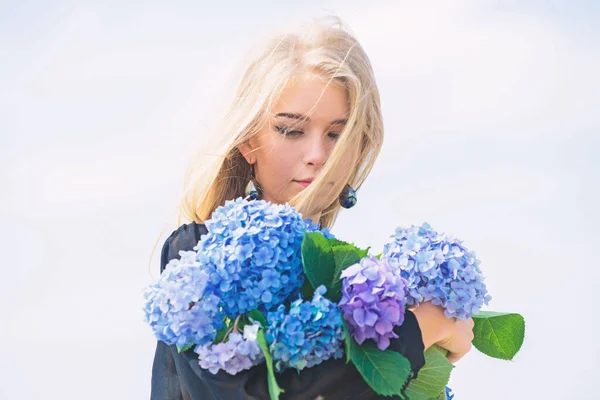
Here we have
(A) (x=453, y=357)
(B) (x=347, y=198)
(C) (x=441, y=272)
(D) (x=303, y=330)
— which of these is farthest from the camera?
(B) (x=347, y=198)

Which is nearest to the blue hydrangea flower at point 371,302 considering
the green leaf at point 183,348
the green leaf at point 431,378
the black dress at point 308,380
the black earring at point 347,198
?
the black dress at point 308,380

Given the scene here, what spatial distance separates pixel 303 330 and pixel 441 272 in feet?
1.98

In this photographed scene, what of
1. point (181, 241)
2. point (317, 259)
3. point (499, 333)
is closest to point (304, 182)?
point (181, 241)

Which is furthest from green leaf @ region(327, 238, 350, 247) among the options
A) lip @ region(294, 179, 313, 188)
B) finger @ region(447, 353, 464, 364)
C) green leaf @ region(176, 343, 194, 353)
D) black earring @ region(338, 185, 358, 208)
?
black earring @ region(338, 185, 358, 208)

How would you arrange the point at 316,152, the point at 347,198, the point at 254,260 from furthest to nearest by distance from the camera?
the point at 347,198 → the point at 316,152 → the point at 254,260

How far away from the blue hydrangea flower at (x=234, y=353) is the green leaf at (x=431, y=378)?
609 millimetres

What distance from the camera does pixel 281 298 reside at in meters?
2.62

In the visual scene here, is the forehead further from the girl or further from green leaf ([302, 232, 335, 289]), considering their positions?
green leaf ([302, 232, 335, 289])

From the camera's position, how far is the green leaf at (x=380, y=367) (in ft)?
8.24

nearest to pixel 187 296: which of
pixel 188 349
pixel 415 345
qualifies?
pixel 188 349

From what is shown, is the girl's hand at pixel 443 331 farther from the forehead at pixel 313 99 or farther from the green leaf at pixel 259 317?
the forehead at pixel 313 99

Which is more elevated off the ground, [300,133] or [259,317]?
[300,133]

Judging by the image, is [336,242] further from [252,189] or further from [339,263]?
[252,189]

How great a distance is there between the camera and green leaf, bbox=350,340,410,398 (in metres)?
2.51
